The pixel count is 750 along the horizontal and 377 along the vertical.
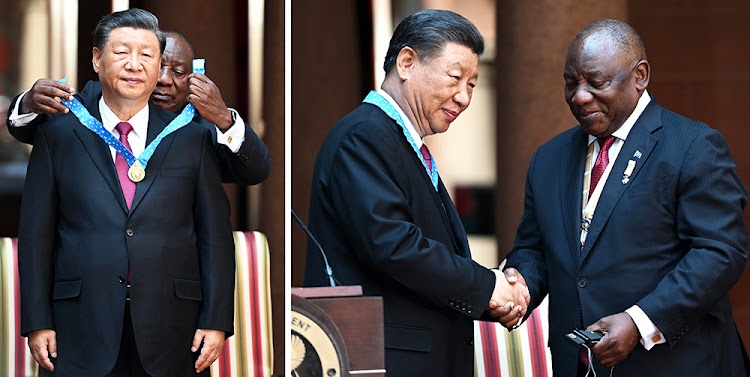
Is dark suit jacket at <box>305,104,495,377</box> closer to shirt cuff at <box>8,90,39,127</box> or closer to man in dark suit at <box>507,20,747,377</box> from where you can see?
man in dark suit at <box>507,20,747,377</box>

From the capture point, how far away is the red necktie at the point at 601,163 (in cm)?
356

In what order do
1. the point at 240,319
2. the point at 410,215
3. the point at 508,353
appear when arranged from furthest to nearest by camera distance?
1. the point at 508,353
2. the point at 240,319
3. the point at 410,215

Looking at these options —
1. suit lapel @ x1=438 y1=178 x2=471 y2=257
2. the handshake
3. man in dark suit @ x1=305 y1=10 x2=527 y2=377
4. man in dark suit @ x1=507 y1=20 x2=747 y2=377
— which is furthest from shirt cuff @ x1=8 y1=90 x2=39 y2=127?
man in dark suit @ x1=507 y1=20 x2=747 y2=377

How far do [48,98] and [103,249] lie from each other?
1.28 feet

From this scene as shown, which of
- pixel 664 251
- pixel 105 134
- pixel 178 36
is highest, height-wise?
pixel 178 36

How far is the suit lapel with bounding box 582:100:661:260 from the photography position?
3445 millimetres

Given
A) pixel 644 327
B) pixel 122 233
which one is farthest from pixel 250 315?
pixel 644 327

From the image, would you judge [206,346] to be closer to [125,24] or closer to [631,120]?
[125,24]

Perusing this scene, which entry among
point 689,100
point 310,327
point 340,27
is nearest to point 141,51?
point 310,327

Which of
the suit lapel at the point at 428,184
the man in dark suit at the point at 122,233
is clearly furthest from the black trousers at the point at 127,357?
the suit lapel at the point at 428,184

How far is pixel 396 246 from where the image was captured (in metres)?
3.21

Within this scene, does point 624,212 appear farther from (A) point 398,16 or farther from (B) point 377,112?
(A) point 398,16

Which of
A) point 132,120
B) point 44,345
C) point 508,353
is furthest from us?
point 508,353

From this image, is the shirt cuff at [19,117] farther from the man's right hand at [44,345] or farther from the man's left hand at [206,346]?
the man's left hand at [206,346]
